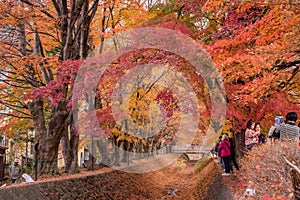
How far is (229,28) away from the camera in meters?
13.7

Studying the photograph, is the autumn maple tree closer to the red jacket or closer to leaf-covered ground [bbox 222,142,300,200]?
the red jacket

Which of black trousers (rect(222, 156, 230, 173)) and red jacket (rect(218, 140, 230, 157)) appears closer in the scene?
red jacket (rect(218, 140, 230, 157))

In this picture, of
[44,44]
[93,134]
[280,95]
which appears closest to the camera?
[280,95]

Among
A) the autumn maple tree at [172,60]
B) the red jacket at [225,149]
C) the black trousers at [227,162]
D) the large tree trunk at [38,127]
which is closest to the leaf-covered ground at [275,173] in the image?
the autumn maple tree at [172,60]

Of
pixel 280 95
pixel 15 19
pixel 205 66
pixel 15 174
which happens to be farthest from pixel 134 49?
pixel 15 174

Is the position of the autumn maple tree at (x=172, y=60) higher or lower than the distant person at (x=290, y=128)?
higher

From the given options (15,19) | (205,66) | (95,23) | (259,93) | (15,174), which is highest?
(95,23)

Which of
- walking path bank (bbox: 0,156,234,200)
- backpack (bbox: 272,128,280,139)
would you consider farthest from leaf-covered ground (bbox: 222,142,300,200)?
walking path bank (bbox: 0,156,234,200)

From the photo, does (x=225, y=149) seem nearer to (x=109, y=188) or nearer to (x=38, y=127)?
(x=109, y=188)

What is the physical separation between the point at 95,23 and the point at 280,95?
12.9 meters

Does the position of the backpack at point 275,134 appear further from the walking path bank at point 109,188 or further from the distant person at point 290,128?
the walking path bank at point 109,188

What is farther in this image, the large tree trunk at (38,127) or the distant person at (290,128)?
the large tree trunk at (38,127)

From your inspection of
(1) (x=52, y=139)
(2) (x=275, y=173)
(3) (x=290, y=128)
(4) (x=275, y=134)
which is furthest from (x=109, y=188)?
(2) (x=275, y=173)

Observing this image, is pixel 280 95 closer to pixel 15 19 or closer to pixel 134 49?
pixel 134 49
